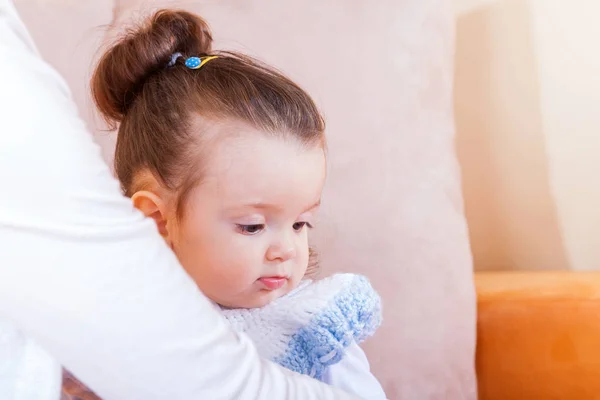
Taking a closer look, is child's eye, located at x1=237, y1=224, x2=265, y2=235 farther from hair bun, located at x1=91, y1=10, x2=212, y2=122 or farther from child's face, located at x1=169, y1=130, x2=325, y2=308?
hair bun, located at x1=91, y1=10, x2=212, y2=122

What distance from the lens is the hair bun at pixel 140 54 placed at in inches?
28.5

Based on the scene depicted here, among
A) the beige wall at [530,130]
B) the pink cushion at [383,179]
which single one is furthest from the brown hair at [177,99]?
the beige wall at [530,130]

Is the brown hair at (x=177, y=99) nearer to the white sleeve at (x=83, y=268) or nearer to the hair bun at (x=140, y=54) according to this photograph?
the hair bun at (x=140, y=54)

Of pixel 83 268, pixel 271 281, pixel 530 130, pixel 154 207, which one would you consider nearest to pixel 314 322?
pixel 271 281

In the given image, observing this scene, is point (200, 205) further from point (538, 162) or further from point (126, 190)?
point (538, 162)

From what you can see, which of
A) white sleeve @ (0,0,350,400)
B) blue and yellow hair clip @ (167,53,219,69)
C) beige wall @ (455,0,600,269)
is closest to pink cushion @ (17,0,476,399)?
blue and yellow hair clip @ (167,53,219,69)

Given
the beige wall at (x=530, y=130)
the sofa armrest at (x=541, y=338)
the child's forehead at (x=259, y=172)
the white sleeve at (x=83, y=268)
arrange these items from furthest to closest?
1. the beige wall at (x=530, y=130)
2. the sofa armrest at (x=541, y=338)
3. the child's forehead at (x=259, y=172)
4. the white sleeve at (x=83, y=268)

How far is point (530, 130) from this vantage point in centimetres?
112

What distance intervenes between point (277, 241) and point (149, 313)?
0.27 metres

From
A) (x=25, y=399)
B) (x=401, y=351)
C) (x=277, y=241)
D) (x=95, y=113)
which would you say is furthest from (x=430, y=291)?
(x=25, y=399)

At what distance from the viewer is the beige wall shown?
109cm

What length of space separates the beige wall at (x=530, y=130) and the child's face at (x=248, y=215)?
0.56m

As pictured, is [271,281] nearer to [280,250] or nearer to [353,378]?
[280,250]

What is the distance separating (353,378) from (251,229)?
188mm
